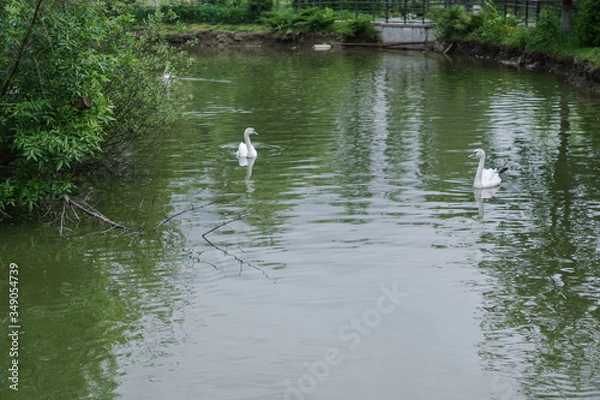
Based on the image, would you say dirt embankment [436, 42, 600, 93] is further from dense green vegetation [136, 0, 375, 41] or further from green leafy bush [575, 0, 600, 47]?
dense green vegetation [136, 0, 375, 41]

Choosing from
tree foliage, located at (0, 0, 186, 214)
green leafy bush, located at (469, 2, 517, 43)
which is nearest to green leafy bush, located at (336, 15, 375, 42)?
green leafy bush, located at (469, 2, 517, 43)

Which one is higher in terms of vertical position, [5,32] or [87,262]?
[5,32]

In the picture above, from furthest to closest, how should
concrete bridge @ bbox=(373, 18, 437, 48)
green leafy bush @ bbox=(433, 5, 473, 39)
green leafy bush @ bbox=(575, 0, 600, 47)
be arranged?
concrete bridge @ bbox=(373, 18, 437, 48) < green leafy bush @ bbox=(433, 5, 473, 39) < green leafy bush @ bbox=(575, 0, 600, 47)

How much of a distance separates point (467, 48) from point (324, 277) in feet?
115

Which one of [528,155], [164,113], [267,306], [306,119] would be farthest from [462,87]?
[267,306]

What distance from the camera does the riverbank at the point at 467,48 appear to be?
100 ft

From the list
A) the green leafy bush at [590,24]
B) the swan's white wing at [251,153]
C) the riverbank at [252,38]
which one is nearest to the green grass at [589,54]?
the green leafy bush at [590,24]

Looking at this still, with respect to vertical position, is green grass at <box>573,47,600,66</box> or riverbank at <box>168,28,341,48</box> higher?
green grass at <box>573,47,600,66</box>

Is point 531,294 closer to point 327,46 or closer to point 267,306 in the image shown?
point 267,306

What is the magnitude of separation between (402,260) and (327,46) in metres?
39.9

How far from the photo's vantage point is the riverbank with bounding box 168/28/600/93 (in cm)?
3050

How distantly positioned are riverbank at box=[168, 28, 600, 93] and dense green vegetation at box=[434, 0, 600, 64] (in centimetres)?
30

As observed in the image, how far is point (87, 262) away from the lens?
1291cm

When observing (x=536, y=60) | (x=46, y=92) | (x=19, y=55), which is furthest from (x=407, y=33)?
(x=19, y=55)
